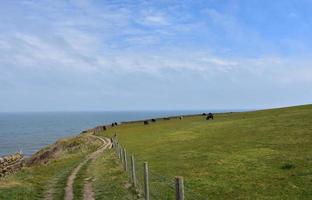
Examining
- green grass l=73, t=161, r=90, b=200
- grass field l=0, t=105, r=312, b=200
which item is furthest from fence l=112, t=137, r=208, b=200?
green grass l=73, t=161, r=90, b=200

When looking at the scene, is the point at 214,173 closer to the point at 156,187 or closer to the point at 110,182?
the point at 156,187

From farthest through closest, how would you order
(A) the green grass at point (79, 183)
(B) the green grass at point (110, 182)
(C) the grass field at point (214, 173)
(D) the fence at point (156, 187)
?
1. (A) the green grass at point (79, 183)
2. (C) the grass field at point (214, 173)
3. (B) the green grass at point (110, 182)
4. (D) the fence at point (156, 187)

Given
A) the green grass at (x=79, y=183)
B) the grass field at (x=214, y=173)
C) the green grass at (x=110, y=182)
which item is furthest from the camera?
the green grass at (x=79, y=183)

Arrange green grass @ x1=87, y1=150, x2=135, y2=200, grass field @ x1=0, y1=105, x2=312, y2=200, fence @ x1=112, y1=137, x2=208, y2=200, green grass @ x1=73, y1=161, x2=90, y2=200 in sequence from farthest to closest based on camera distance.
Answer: green grass @ x1=73, y1=161, x2=90, y2=200
grass field @ x1=0, y1=105, x2=312, y2=200
green grass @ x1=87, y1=150, x2=135, y2=200
fence @ x1=112, y1=137, x2=208, y2=200

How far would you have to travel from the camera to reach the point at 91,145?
76938mm

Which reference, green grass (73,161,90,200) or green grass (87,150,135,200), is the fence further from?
green grass (73,161,90,200)

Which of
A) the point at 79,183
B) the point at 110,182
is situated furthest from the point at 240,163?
the point at 79,183

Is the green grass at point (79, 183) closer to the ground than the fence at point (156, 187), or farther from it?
closer to the ground

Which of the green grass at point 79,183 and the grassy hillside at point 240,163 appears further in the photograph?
the green grass at point 79,183

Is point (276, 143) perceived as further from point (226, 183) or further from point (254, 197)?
point (254, 197)

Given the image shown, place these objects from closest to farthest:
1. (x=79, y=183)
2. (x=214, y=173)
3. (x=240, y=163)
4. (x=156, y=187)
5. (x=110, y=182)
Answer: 1. (x=156, y=187)
2. (x=110, y=182)
3. (x=79, y=183)
4. (x=214, y=173)
5. (x=240, y=163)

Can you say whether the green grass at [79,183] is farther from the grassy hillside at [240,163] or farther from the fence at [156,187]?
the grassy hillside at [240,163]

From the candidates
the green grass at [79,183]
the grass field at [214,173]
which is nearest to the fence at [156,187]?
the grass field at [214,173]

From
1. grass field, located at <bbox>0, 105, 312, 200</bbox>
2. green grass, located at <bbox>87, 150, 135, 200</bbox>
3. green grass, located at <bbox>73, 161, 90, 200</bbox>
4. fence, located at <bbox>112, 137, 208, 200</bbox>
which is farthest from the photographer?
green grass, located at <bbox>73, 161, 90, 200</bbox>
